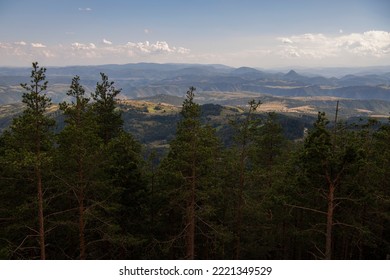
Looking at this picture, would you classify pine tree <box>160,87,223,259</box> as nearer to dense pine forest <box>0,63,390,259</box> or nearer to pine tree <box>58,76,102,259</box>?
dense pine forest <box>0,63,390,259</box>

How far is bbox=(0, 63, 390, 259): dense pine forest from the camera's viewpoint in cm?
1847

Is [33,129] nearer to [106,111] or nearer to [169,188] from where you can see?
[169,188]

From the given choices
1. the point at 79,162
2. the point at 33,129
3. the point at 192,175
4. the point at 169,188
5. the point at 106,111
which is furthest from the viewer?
the point at 106,111

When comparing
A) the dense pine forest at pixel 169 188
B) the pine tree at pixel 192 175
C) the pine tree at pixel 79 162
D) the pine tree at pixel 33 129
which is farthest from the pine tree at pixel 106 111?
the pine tree at pixel 33 129

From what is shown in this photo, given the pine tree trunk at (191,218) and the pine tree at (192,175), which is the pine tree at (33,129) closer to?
the pine tree at (192,175)

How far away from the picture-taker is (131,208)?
27.1 metres

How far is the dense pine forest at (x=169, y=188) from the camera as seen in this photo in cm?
1847

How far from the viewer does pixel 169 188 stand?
25969mm

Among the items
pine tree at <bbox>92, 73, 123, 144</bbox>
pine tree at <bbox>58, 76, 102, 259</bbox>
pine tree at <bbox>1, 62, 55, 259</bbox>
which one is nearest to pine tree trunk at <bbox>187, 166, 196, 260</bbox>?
pine tree at <bbox>58, 76, 102, 259</bbox>

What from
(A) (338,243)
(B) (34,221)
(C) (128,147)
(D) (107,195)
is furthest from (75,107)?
(A) (338,243)

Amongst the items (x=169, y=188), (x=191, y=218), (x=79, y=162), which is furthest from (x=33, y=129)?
(x=191, y=218)

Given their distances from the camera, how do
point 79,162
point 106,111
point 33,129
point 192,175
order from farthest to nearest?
point 106,111 → point 192,175 → point 79,162 → point 33,129

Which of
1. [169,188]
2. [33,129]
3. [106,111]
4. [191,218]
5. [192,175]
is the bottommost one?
[191,218]

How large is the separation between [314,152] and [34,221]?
1746cm
